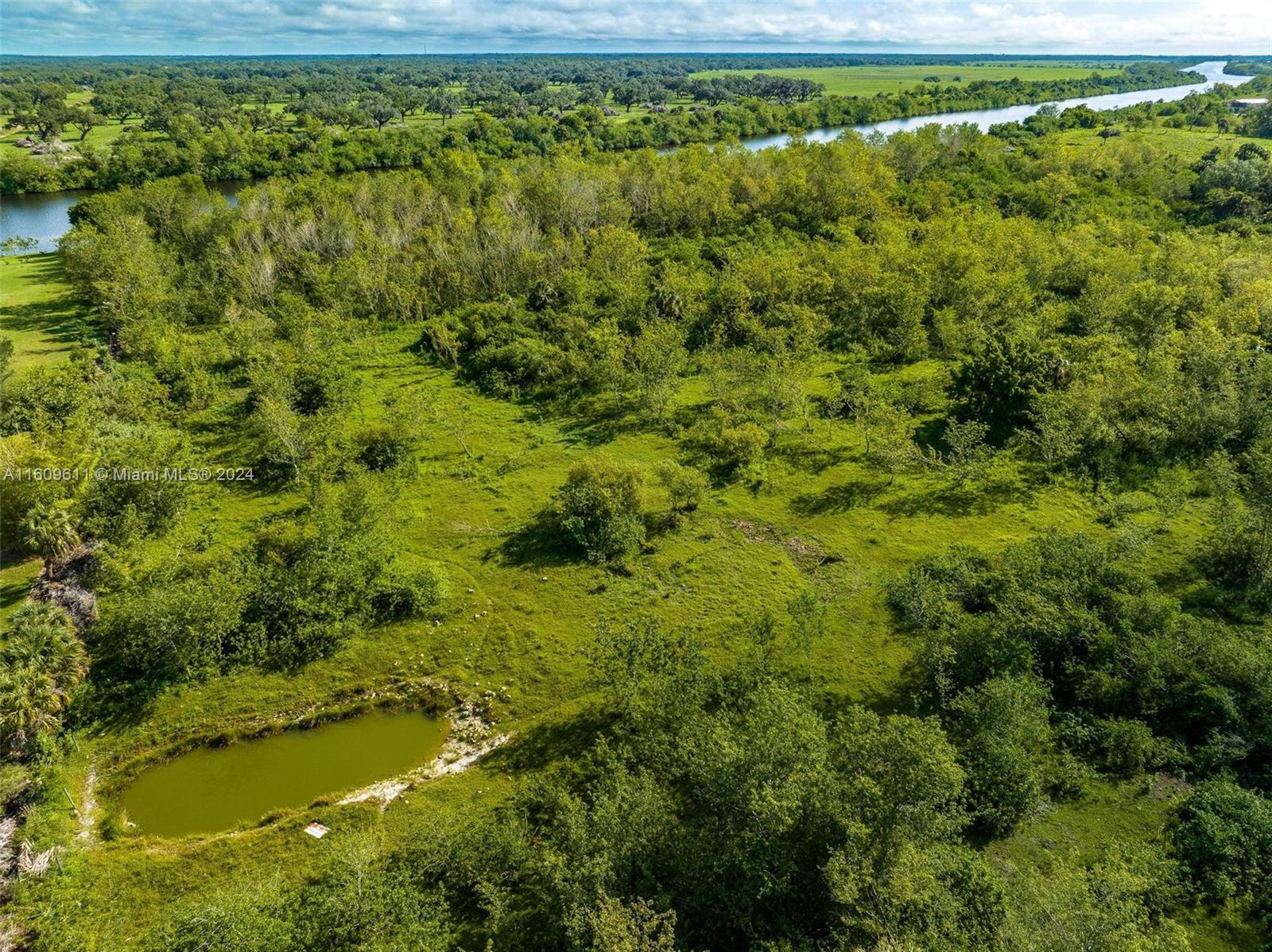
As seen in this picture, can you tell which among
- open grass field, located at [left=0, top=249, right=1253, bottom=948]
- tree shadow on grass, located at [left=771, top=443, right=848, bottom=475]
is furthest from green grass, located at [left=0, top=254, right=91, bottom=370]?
tree shadow on grass, located at [left=771, top=443, right=848, bottom=475]

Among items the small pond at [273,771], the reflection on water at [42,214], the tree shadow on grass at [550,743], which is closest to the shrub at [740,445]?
the tree shadow on grass at [550,743]

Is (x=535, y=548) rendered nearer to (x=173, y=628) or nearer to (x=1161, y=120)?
(x=173, y=628)

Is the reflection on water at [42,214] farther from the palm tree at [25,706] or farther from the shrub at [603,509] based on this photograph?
the palm tree at [25,706]

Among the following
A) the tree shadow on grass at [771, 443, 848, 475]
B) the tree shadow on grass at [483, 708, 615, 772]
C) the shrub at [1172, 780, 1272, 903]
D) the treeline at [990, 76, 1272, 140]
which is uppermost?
the treeline at [990, 76, 1272, 140]

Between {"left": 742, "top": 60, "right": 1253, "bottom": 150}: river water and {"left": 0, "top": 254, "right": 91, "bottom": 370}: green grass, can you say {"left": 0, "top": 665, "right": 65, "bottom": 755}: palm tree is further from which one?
{"left": 742, "top": 60, "right": 1253, "bottom": 150}: river water

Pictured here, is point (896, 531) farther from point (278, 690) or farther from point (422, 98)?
point (422, 98)

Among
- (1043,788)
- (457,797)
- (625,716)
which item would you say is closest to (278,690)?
(457,797)

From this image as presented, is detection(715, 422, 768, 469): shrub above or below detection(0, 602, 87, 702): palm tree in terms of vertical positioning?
above
